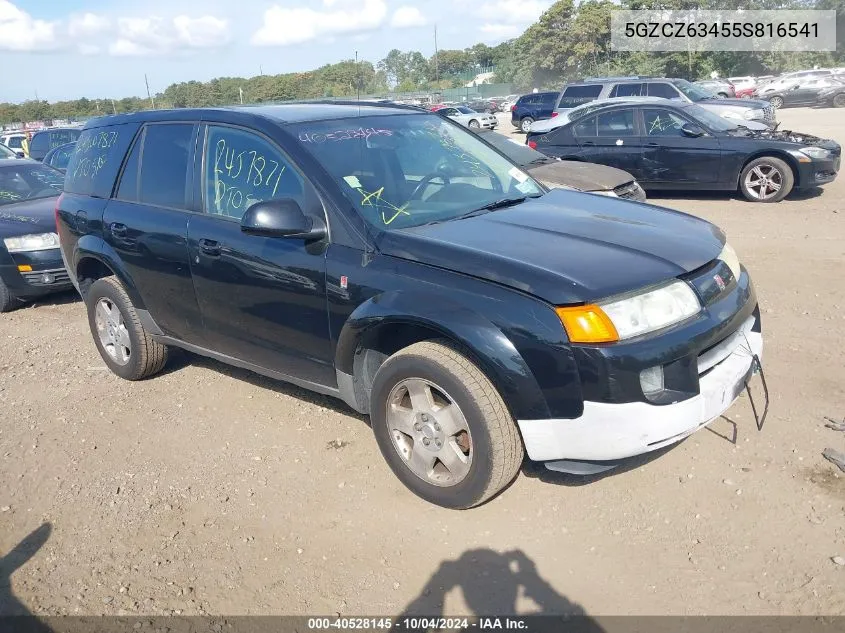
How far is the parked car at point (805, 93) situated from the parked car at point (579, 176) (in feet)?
85.2

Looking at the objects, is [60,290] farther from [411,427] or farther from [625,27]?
[625,27]

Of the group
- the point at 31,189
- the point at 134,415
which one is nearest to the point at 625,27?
the point at 31,189

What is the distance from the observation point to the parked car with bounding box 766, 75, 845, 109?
99.8ft

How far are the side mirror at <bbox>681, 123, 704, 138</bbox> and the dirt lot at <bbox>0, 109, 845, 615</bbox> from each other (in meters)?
6.12

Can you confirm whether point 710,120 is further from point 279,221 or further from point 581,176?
point 279,221

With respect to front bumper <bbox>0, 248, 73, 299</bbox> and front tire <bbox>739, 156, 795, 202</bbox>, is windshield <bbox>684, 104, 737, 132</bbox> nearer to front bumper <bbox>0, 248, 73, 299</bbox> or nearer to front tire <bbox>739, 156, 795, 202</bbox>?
front tire <bbox>739, 156, 795, 202</bbox>

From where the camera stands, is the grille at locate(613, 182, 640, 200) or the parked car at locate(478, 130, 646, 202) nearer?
the parked car at locate(478, 130, 646, 202)

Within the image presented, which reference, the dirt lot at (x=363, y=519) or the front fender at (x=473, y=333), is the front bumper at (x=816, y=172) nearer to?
the dirt lot at (x=363, y=519)

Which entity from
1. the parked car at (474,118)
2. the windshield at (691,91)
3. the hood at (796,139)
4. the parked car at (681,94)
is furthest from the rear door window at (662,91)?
the parked car at (474,118)

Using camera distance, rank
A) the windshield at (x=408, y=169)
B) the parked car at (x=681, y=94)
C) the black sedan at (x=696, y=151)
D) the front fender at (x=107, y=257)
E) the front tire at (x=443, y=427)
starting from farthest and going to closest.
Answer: the parked car at (x=681, y=94), the black sedan at (x=696, y=151), the front fender at (x=107, y=257), the windshield at (x=408, y=169), the front tire at (x=443, y=427)

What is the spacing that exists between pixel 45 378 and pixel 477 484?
13.1ft

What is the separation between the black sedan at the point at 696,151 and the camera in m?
9.72

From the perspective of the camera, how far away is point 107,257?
15.6ft

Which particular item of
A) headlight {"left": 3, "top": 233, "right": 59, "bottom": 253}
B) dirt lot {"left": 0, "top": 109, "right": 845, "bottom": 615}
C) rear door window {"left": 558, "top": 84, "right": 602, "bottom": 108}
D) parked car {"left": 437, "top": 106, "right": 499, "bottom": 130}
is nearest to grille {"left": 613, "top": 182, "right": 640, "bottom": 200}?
dirt lot {"left": 0, "top": 109, "right": 845, "bottom": 615}
